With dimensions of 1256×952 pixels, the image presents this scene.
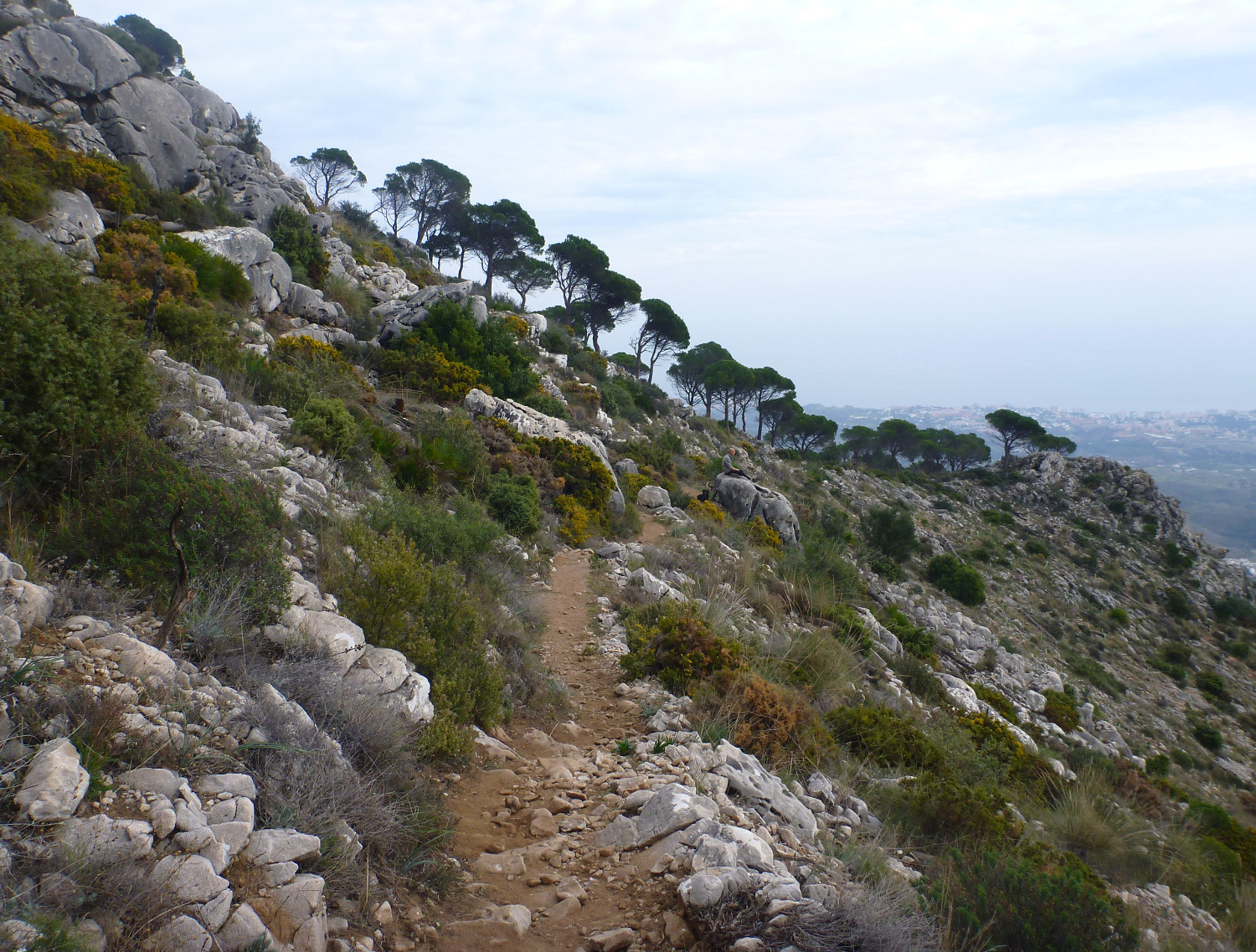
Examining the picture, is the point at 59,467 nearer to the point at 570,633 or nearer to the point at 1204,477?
the point at 570,633

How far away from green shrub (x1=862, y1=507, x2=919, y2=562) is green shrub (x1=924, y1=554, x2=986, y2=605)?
1160 millimetres

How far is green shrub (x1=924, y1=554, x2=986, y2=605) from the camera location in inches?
912

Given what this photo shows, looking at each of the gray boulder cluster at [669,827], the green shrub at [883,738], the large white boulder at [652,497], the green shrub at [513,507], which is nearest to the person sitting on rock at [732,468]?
the large white boulder at [652,497]

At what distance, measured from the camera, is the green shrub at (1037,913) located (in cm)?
322

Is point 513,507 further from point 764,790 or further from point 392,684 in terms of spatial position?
point 764,790

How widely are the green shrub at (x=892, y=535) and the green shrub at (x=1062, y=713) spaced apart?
9.20 metres

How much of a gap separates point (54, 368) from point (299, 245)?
57.0ft

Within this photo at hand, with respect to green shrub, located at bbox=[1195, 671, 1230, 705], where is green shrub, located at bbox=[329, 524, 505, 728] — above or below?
above

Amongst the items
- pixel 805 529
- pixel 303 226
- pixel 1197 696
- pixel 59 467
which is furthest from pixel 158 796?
pixel 1197 696

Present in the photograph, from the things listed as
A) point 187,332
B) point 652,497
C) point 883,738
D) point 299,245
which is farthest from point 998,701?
point 299,245

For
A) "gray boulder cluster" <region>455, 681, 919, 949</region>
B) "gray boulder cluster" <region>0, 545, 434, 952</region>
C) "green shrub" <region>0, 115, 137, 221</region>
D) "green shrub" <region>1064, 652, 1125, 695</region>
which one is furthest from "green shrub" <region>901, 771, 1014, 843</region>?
"green shrub" <region>1064, 652, 1125, 695</region>

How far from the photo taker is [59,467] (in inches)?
192

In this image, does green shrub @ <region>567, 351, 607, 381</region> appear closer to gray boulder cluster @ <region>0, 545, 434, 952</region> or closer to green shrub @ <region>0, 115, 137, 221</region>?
green shrub @ <region>0, 115, 137, 221</region>

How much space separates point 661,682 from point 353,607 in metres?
3.30
